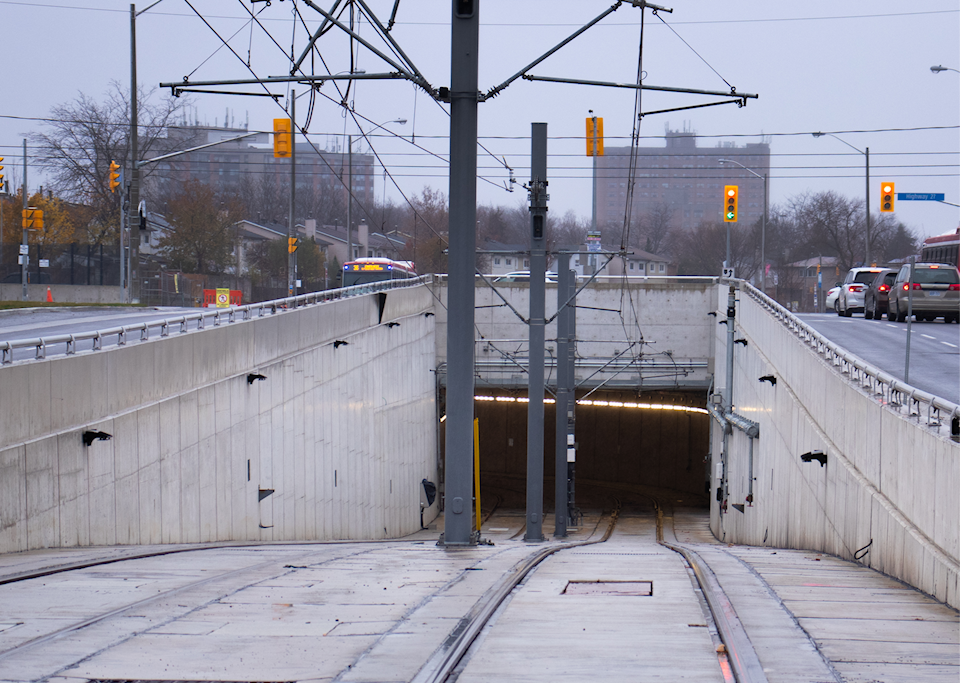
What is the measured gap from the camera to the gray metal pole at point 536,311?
21.5 meters

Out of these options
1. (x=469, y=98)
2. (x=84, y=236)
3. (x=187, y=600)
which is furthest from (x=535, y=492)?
(x=84, y=236)

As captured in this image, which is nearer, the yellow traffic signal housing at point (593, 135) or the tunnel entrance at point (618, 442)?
the yellow traffic signal housing at point (593, 135)

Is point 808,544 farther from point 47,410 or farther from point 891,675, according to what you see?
point 47,410

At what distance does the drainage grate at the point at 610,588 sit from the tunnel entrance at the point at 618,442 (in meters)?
35.0

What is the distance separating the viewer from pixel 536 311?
22859 mm

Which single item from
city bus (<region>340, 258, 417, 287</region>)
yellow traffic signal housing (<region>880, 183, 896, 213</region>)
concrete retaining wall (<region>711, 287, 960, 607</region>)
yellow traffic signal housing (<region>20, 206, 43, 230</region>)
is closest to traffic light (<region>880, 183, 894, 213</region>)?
yellow traffic signal housing (<region>880, 183, 896, 213</region>)

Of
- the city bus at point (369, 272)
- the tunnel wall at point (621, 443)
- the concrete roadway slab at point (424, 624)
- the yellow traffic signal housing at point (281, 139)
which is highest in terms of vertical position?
the yellow traffic signal housing at point (281, 139)

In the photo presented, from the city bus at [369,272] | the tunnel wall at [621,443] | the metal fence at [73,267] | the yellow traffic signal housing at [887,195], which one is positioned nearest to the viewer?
the yellow traffic signal housing at [887,195]

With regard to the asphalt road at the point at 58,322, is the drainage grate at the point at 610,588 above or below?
below

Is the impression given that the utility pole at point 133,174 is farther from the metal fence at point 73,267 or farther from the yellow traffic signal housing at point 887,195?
the yellow traffic signal housing at point 887,195

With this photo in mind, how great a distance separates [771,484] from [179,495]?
12.9 m

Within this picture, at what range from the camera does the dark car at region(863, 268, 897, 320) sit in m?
35.5

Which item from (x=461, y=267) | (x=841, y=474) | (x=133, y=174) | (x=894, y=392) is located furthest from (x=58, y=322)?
(x=894, y=392)

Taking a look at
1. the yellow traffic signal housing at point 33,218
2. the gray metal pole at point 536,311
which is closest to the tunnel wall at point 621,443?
the yellow traffic signal housing at point 33,218
